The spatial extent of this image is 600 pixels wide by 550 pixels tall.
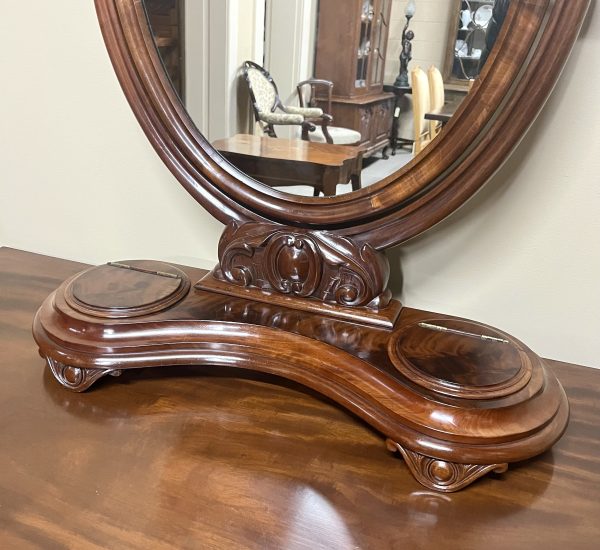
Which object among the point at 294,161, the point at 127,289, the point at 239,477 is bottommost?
the point at 239,477

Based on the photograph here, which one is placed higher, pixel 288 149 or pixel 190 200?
pixel 288 149

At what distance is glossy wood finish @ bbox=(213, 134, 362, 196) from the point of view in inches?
Answer: 27.2

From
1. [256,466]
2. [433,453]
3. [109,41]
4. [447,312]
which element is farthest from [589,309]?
[109,41]

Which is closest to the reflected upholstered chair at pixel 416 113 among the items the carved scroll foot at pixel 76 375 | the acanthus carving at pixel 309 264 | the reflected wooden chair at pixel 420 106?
the reflected wooden chair at pixel 420 106

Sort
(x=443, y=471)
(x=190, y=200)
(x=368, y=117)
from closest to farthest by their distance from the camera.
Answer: (x=443, y=471)
(x=368, y=117)
(x=190, y=200)

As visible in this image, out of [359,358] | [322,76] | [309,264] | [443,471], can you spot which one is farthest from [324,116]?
[443,471]

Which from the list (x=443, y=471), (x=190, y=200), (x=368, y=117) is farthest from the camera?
(x=190, y=200)

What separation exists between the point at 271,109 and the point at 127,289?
0.93ft

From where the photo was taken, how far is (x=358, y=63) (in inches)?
25.7

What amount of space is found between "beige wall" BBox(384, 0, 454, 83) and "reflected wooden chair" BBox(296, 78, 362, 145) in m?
A: 0.09

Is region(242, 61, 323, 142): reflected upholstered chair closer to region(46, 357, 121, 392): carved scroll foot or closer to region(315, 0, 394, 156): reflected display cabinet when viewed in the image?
region(315, 0, 394, 156): reflected display cabinet

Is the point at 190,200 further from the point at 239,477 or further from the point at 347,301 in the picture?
the point at 239,477

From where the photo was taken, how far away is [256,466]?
1.95 feet

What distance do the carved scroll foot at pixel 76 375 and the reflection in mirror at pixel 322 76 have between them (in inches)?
11.9
